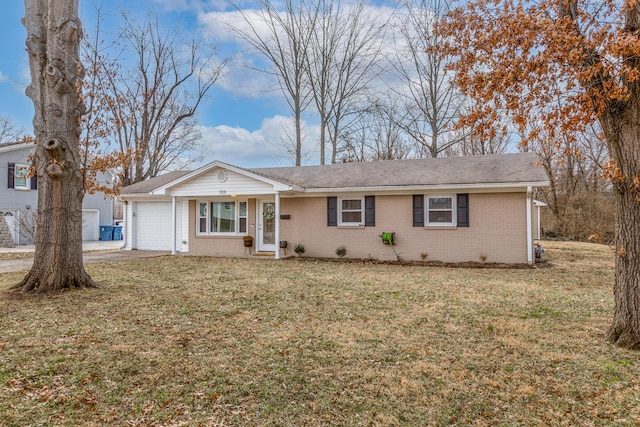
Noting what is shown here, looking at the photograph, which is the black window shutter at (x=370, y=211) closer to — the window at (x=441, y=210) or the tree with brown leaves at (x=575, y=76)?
the window at (x=441, y=210)

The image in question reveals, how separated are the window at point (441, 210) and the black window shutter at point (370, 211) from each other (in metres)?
1.72

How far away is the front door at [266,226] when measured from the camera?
14328 millimetres

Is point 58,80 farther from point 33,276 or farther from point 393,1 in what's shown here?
point 393,1

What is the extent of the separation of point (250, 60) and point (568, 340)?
23.1 m

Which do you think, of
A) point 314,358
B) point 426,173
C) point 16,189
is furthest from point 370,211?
point 16,189

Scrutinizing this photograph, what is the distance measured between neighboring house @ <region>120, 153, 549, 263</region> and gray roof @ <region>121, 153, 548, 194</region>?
0.10 ft

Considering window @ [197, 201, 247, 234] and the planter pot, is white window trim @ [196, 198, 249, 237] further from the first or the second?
the planter pot

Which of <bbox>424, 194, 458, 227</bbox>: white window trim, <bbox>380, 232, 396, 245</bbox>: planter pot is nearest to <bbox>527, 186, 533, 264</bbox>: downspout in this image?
<bbox>424, 194, 458, 227</bbox>: white window trim

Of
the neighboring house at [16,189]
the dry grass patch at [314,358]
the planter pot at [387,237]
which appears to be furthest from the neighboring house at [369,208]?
the neighboring house at [16,189]

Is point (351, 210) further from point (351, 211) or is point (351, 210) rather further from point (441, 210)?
point (441, 210)

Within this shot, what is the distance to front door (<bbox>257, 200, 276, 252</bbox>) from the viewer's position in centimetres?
1433

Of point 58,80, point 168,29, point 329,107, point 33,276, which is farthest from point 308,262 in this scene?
point 168,29

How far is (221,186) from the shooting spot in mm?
13609

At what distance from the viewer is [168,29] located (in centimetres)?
2397
